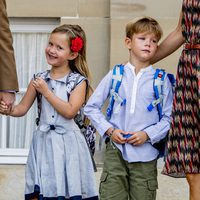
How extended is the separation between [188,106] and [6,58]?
3.87 feet

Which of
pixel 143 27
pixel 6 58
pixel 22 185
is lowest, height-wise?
pixel 22 185

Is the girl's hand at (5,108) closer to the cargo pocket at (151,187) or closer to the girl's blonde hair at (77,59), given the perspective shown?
the girl's blonde hair at (77,59)

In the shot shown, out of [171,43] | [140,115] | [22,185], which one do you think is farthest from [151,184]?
[22,185]

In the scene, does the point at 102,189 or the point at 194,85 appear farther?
the point at 102,189

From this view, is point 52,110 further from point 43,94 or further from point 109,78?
point 109,78

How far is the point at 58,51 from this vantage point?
226 inches

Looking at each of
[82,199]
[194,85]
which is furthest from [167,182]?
[194,85]

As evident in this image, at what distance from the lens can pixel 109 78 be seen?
5.47 metres

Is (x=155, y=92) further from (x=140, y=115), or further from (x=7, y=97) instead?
(x=7, y=97)

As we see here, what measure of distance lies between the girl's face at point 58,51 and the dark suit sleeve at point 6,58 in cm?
78

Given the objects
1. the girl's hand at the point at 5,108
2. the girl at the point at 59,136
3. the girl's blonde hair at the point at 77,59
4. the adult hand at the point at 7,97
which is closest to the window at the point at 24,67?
the girl's blonde hair at the point at 77,59

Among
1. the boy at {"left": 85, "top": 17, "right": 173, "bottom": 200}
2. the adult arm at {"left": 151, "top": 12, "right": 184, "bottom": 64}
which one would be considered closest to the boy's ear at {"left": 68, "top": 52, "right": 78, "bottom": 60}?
the boy at {"left": 85, "top": 17, "right": 173, "bottom": 200}

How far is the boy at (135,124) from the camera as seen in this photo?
17.6ft

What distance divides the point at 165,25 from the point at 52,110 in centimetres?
240
